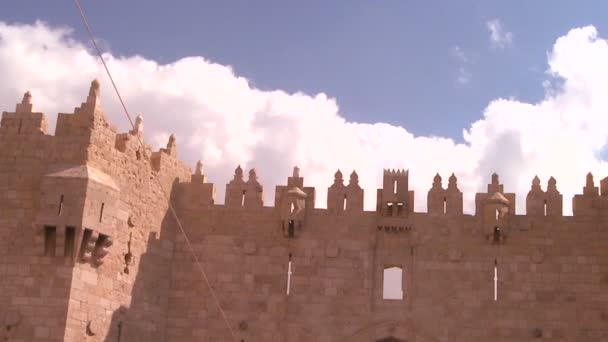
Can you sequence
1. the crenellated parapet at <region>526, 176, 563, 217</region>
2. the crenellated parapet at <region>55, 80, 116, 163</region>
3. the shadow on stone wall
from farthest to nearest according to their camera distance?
the crenellated parapet at <region>526, 176, 563, 217</region> < the shadow on stone wall < the crenellated parapet at <region>55, 80, 116, 163</region>

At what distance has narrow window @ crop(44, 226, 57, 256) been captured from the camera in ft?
62.8

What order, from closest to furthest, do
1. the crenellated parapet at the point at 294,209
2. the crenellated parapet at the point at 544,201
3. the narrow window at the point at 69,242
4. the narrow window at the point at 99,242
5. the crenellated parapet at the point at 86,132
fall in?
the narrow window at the point at 69,242 → the narrow window at the point at 99,242 → the crenellated parapet at the point at 86,132 → the crenellated parapet at the point at 294,209 → the crenellated parapet at the point at 544,201

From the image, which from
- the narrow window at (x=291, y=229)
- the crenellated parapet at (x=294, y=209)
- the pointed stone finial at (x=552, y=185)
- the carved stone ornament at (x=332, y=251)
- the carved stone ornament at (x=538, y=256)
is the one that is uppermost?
the pointed stone finial at (x=552, y=185)

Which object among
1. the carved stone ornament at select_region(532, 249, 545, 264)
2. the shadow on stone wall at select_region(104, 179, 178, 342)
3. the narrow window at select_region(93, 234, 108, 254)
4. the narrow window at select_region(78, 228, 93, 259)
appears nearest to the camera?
the narrow window at select_region(78, 228, 93, 259)

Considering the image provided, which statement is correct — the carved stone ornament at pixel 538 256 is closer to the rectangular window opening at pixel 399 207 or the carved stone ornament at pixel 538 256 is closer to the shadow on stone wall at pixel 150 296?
the rectangular window opening at pixel 399 207

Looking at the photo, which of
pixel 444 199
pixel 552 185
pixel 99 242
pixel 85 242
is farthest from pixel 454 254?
pixel 85 242

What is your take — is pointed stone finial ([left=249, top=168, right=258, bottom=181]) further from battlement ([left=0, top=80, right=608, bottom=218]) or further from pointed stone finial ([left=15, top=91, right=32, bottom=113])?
pointed stone finial ([left=15, top=91, right=32, bottom=113])

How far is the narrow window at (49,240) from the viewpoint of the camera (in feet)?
62.8

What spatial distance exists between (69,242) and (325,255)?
22.2 feet

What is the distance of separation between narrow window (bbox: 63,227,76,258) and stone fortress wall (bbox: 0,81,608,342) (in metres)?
1.08

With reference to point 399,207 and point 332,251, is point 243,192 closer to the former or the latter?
point 332,251

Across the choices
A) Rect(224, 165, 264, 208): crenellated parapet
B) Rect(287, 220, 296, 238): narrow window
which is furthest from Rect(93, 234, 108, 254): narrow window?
Rect(287, 220, 296, 238): narrow window

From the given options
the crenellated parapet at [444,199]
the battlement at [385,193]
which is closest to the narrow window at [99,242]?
the battlement at [385,193]

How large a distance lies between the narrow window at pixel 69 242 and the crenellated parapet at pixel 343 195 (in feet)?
22.9
